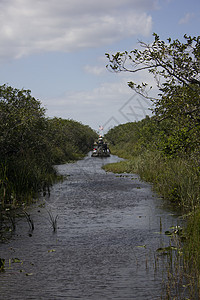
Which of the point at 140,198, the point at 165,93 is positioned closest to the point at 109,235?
the point at 165,93

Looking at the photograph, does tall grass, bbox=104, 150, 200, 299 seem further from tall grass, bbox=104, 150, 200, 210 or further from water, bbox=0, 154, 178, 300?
water, bbox=0, 154, 178, 300

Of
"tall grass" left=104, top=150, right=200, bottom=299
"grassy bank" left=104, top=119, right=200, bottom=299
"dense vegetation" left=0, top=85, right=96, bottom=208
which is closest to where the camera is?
"tall grass" left=104, top=150, right=200, bottom=299

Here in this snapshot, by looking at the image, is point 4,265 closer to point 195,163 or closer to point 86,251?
point 86,251

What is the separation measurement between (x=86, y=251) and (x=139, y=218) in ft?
11.6

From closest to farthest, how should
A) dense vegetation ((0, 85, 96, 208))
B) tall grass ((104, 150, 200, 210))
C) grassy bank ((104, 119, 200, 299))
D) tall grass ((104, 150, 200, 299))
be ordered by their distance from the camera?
tall grass ((104, 150, 200, 299))
grassy bank ((104, 119, 200, 299))
tall grass ((104, 150, 200, 210))
dense vegetation ((0, 85, 96, 208))

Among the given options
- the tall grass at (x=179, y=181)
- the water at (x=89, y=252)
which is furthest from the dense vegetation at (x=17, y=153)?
the tall grass at (x=179, y=181)

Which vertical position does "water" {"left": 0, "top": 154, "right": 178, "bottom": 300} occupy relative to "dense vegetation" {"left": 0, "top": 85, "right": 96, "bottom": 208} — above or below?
below

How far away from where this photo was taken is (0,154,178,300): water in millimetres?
6145

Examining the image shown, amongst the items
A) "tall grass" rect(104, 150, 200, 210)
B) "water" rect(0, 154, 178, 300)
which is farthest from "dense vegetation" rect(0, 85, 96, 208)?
"tall grass" rect(104, 150, 200, 210)

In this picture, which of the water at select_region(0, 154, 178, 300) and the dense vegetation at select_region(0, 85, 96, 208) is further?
the dense vegetation at select_region(0, 85, 96, 208)

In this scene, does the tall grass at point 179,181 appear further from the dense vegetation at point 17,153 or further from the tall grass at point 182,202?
the dense vegetation at point 17,153

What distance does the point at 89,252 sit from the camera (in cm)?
810

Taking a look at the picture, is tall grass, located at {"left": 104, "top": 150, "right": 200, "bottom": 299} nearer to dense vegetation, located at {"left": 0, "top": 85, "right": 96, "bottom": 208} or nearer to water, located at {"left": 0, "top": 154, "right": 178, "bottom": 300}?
water, located at {"left": 0, "top": 154, "right": 178, "bottom": 300}

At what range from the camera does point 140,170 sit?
74.2ft
